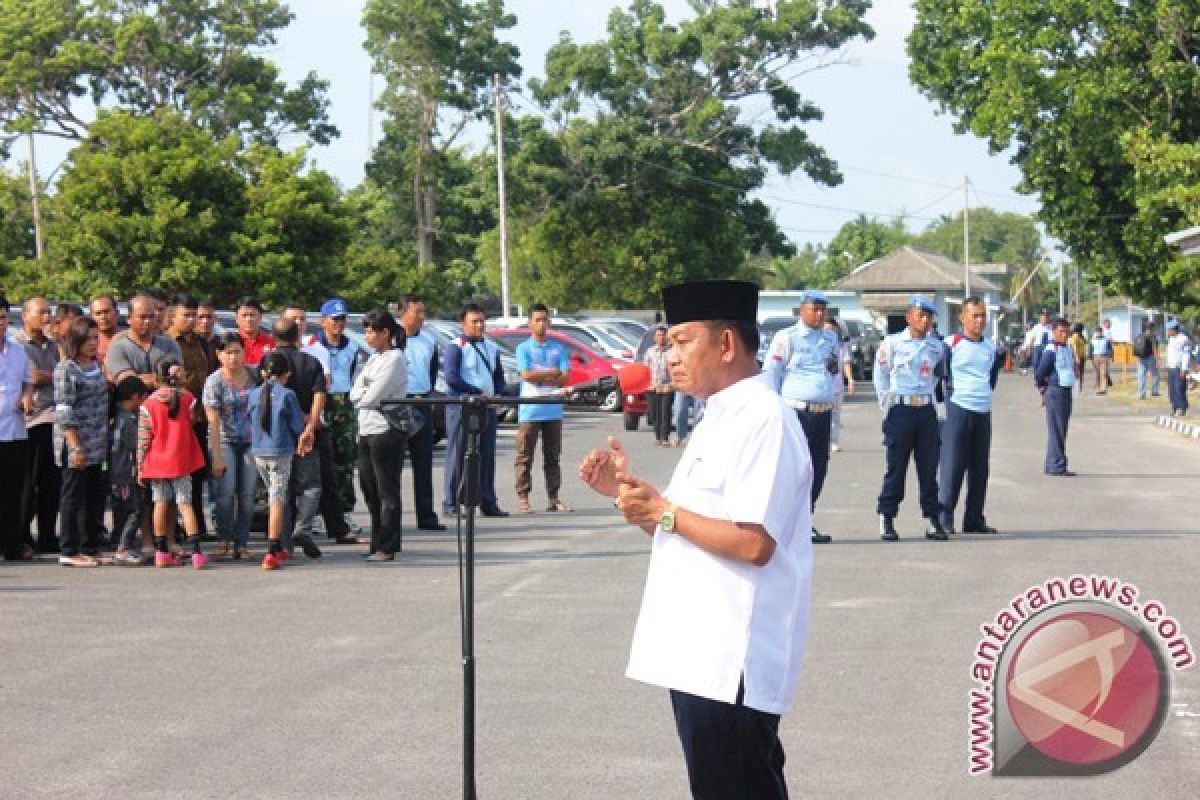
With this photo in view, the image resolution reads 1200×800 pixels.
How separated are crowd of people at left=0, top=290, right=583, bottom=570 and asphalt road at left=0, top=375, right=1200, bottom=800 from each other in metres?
0.44

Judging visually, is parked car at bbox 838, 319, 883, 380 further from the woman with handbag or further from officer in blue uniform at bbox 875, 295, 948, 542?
the woman with handbag

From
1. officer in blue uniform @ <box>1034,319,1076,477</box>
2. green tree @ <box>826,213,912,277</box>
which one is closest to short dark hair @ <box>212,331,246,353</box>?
officer in blue uniform @ <box>1034,319,1076,477</box>

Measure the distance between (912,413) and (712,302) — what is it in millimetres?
9576

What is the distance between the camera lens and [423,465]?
14.4m

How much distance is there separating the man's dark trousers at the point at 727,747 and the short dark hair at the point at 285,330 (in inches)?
352

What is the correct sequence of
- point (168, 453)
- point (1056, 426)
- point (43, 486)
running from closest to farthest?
point (168, 453) < point (43, 486) < point (1056, 426)

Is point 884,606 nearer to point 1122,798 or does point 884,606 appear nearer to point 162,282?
point 1122,798

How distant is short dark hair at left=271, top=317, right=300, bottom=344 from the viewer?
12.8m

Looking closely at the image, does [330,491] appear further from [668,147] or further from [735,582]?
[668,147]

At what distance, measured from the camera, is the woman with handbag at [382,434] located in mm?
12680

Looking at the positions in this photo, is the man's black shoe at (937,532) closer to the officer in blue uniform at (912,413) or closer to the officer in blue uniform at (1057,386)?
the officer in blue uniform at (912,413)

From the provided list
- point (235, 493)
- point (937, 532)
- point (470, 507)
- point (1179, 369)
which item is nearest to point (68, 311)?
point (235, 493)

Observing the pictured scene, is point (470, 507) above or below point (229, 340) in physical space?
below

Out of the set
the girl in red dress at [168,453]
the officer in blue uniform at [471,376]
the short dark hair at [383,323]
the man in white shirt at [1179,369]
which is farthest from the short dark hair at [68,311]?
the man in white shirt at [1179,369]
